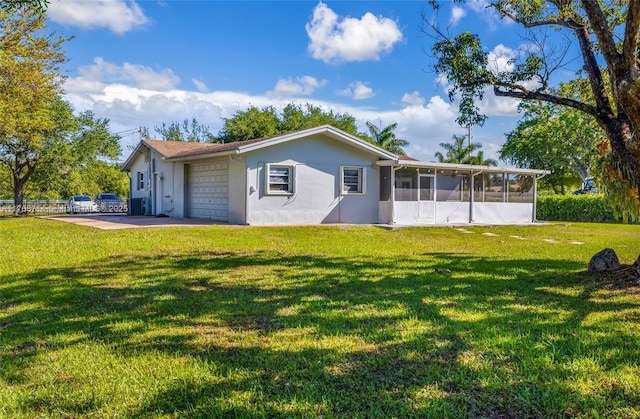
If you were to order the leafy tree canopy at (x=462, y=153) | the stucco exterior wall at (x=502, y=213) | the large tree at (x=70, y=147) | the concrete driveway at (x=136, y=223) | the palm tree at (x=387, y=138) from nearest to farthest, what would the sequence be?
the concrete driveway at (x=136, y=223), the stucco exterior wall at (x=502, y=213), the large tree at (x=70, y=147), the leafy tree canopy at (x=462, y=153), the palm tree at (x=387, y=138)

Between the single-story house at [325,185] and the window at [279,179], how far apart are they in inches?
1.4

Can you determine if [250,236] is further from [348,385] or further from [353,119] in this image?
[353,119]

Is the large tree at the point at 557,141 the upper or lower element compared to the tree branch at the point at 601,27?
upper

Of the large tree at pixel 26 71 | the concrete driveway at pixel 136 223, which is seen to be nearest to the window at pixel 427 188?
the concrete driveway at pixel 136 223

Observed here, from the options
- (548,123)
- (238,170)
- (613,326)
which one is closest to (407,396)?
(613,326)

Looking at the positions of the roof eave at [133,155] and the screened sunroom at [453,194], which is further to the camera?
the roof eave at [133,155]

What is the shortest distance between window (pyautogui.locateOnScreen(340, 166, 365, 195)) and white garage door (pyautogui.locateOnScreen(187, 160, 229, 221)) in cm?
449

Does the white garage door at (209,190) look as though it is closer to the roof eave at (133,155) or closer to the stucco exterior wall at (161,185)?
the stucco exterior wall at (161,185)

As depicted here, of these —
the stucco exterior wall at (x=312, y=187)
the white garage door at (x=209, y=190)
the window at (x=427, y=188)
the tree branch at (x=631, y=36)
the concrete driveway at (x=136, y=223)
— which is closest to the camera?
the tree branch at (x=631, y=36)

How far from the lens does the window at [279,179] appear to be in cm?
1545

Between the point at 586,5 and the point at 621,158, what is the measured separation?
2.27m

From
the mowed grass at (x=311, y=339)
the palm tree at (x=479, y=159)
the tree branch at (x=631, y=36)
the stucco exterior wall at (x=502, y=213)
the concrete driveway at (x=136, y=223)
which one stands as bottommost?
the mowed grass at (x=311, y=339)

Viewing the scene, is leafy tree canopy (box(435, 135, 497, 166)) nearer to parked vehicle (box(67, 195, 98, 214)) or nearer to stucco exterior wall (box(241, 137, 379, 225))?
stucco exterior wall (box(241, 137, 379, 225))

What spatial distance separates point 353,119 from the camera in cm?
4309
